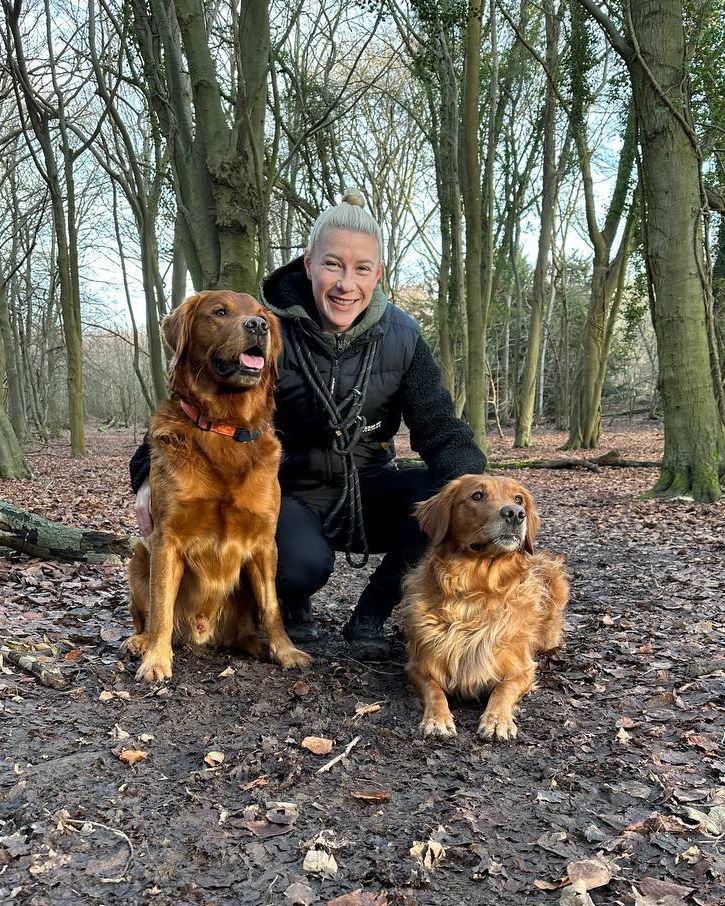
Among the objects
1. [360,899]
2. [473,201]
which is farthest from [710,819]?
[473,201]

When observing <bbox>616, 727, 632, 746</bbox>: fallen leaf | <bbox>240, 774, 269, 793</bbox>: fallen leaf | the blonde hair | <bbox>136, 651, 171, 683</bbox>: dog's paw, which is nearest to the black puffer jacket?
the blonde hair

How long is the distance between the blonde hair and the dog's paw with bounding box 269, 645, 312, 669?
198 centimetres

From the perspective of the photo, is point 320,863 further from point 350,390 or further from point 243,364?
point 350,390

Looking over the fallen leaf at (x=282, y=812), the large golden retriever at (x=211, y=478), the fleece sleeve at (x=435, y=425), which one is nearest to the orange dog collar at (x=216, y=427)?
the large golden retriever at (x=211, y=478)

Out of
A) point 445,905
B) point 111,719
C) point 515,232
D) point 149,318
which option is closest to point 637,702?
point 445,905

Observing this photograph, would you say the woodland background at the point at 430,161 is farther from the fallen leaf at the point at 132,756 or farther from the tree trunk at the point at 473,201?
the fallen leaf at the point at 132,756

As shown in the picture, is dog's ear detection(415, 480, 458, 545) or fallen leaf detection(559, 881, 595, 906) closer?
fallen leaf detection(559, 881, 595, 906)

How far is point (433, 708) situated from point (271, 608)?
970mm

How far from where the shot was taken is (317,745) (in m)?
2.55

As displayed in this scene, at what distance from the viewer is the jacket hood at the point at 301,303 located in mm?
3539

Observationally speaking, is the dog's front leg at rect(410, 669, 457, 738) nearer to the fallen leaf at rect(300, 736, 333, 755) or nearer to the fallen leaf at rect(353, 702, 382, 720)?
the fallen leaf at rect(353, 702, 382, 720)

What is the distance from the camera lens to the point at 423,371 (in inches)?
148

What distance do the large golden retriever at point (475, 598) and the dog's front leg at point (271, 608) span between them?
1.93 feet

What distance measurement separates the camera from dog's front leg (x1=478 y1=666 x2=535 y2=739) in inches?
105
